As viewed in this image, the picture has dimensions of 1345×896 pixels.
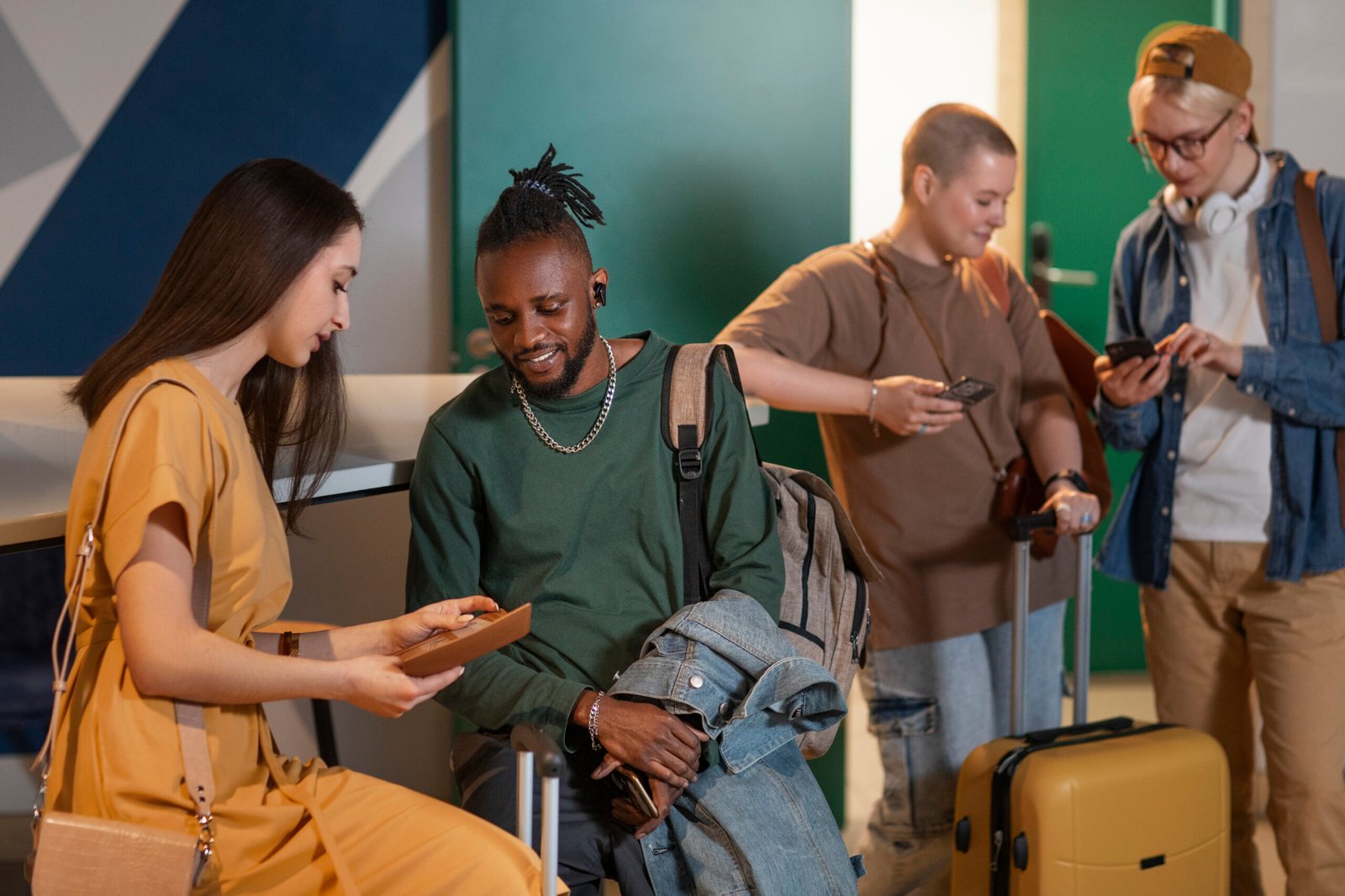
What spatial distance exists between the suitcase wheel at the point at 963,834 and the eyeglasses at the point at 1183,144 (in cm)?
148

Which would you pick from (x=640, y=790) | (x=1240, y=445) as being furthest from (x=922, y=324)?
(x=640, y=790)

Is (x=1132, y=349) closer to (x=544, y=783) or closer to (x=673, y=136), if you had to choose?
(x=673, y=136)

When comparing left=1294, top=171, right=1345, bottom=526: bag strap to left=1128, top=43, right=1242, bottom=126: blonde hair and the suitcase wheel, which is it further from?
the suitcase wheel

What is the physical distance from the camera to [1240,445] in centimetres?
276

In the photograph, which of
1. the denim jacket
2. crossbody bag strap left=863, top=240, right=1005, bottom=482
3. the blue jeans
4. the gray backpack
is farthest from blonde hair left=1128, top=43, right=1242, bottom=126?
the denim jacket

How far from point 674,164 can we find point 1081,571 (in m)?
1.42

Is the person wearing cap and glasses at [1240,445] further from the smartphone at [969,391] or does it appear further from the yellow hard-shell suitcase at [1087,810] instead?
the smartphone at [969,391]

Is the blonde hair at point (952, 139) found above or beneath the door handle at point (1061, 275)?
above

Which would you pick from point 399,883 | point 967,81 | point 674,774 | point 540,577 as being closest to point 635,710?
point 674,774

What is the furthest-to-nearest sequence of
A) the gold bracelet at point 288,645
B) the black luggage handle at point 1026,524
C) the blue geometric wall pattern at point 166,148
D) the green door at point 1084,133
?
the green door at point 1084,133, the blue geometric wall pattern at point 166,148, the black luggage handle at point 1026,524, the gold bracelet at point 288,645

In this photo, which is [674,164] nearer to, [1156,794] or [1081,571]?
[1081,571]

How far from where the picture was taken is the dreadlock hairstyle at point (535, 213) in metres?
1.87

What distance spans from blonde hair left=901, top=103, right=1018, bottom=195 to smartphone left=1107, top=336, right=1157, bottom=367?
1.53ft

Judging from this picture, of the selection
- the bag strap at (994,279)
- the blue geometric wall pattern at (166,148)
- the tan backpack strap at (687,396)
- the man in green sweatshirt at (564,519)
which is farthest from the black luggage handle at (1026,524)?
the blue geometric wall pattern at (166,148)
